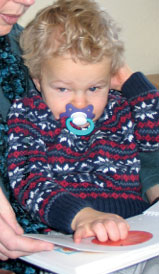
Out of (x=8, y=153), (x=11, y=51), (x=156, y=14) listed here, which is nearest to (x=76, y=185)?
(x=8, y=153)

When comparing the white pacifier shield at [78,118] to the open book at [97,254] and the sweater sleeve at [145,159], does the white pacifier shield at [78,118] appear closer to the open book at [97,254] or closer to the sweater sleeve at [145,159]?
the sweater sleeve at [145,159]

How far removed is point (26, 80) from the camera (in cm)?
135

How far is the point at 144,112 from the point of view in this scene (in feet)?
4.47

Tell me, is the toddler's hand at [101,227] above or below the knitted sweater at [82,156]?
above

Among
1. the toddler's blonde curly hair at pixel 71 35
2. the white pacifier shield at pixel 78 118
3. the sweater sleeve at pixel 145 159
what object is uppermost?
the toddler's blonde curly hair at pixel 71 35

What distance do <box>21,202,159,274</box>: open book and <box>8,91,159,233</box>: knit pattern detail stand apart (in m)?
0.23

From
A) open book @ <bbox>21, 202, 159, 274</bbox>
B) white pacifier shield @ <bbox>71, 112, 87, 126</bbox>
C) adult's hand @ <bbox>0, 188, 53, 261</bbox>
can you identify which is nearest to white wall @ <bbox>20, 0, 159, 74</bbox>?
white pacifier shield @ <bbox>71, 112, 87, 126</bbox>

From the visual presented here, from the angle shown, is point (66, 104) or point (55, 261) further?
point (66, 104)

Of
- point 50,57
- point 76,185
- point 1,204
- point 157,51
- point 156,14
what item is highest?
point 50,57

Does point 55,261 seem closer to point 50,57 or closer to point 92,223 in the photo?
point 92,223

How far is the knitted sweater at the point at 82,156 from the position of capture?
118 cm

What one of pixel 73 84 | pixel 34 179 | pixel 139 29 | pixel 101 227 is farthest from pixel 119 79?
pixel 139 29

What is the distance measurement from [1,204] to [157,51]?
251 cm

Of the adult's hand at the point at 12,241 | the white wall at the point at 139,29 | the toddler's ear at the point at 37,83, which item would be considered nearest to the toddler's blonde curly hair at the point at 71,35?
the toddler's ear at the point at 37,83
